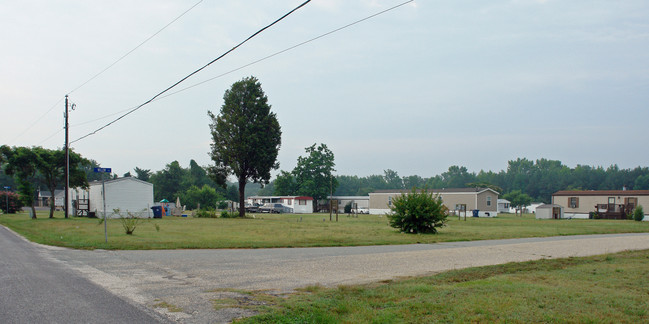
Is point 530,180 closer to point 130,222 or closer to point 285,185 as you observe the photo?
point 285,185

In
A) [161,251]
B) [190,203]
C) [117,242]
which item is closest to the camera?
[161,251]

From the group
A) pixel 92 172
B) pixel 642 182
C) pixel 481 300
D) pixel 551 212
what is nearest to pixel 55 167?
pixel 481 300

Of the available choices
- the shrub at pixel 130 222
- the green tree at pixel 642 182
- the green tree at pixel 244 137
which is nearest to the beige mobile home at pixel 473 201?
the green tree at pixel 244 137

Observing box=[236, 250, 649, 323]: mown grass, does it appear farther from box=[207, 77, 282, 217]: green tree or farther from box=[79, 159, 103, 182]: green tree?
box=[207, 77, 282, 217]: green tree

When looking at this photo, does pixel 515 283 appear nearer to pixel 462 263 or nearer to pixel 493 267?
pixel 493 267

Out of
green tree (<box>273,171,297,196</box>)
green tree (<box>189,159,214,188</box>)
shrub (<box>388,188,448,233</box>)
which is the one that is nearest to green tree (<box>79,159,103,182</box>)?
shrub (<box>388,188,448,233</box>)

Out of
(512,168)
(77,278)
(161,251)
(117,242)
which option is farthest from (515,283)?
(512,168)

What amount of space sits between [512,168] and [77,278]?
195m

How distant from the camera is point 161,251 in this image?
1540cm

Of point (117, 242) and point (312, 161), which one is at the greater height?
point (312, 161)

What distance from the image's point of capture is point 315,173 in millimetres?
90438

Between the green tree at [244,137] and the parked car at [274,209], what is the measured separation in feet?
63.4

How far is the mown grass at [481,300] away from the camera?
20.5 feet

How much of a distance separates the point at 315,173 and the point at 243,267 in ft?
258
